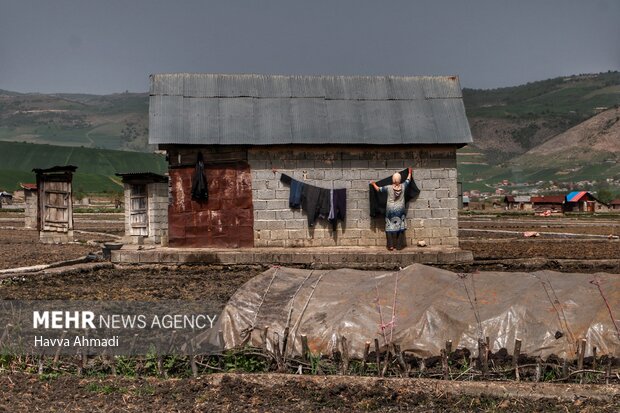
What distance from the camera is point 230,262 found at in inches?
773

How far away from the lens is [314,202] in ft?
67.1

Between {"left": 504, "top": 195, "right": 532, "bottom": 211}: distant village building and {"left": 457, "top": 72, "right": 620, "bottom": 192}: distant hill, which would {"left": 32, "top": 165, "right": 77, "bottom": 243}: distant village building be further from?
{"left": 457, "top": 72, "right": 620, "bottom": 192}: distant hill

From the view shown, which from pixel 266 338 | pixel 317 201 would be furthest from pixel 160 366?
pixel 317 201

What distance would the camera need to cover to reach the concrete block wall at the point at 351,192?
20.6 m

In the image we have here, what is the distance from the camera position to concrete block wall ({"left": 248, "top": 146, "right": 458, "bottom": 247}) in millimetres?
20609

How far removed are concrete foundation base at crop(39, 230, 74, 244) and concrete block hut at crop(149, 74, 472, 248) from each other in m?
6.23

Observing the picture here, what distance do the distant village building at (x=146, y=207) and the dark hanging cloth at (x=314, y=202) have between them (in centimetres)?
379

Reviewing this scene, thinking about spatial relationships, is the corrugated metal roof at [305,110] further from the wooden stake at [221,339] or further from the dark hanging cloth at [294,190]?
the wooden stake at [221,339]

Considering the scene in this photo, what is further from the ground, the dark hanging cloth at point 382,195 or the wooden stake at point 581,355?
the dark hanging cloth at point 382,195

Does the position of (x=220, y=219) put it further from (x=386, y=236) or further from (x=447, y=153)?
(x=447, y=153)

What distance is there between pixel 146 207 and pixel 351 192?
5515mm

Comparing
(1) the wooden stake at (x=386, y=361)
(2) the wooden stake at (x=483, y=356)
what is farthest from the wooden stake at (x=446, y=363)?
(1) the wooden stake at (x=386, y=361)

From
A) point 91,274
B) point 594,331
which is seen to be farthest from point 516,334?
point 91,274

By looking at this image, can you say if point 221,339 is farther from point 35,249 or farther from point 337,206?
point 35,249
